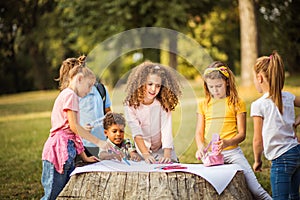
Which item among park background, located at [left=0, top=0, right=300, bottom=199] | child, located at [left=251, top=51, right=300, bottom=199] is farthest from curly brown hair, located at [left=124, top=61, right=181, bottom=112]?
child, located at [left=251, top=51, right=300, bottom=199]

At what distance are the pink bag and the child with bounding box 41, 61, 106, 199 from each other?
827 mm

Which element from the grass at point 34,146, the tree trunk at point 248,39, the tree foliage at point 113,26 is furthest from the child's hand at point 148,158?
the tree trunk at point 248,39

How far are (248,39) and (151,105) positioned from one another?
9.28 meters

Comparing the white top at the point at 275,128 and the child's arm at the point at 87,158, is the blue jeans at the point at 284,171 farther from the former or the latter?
the child's arm at the point at 87,158

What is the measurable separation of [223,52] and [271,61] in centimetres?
2495

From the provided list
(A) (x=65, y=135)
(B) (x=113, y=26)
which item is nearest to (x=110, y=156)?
(A) (x=65, y=135)

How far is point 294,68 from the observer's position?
67.2ft

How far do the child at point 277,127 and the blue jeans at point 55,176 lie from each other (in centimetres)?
148

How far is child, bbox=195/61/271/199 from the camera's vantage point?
4.20 meters

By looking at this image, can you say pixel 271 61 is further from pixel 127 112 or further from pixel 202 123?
pixel 127 112

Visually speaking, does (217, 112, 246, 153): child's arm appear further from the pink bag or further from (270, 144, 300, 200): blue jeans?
Result: (270, 144, 300, 200): blue jeans

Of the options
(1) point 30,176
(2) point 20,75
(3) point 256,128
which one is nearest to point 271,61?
(3) point 256,128

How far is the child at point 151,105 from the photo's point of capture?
13.9 ft

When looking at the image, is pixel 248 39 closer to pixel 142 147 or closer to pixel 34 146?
pixel 34 146
